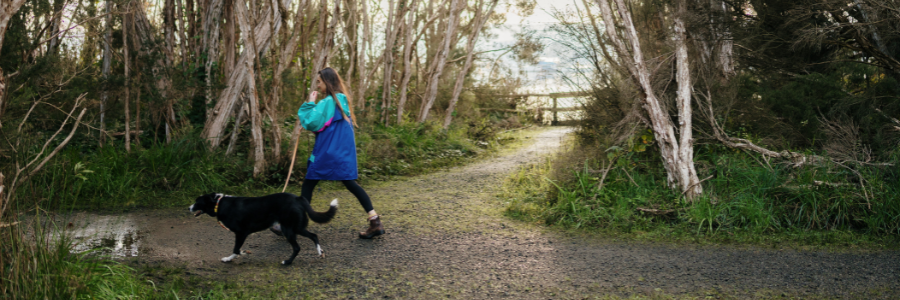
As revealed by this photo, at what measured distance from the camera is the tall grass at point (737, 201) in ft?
18.8

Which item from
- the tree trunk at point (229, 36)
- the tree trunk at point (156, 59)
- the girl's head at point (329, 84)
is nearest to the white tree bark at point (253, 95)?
the tree trunk at point (229, 36)

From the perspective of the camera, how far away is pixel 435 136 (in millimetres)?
12305

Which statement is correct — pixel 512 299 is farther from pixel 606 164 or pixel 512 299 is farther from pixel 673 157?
pixel 606 164

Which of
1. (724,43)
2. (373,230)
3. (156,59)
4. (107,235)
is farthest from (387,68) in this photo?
(107,235)

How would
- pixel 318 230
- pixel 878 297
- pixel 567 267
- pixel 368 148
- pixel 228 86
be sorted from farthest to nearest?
pixel 368 148 → pixel 228 86 → pixel 318 230 → pixel 567 267 → pixel 878 297

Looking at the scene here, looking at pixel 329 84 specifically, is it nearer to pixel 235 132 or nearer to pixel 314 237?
pixel 314 237

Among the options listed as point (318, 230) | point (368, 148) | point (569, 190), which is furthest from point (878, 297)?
point (368, 148)

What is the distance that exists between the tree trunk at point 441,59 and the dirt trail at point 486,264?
249 inches

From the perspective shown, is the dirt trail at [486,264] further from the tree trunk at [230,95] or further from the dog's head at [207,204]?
the tree trunk at [230,95]

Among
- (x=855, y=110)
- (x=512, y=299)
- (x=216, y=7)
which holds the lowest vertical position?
(x=512, y=299)

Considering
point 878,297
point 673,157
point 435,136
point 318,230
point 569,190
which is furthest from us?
point 435,136

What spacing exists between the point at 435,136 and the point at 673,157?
6.51m

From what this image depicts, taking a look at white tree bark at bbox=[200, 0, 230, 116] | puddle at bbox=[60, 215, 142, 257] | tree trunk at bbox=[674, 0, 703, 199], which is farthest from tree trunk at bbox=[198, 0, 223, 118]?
tree trunk at bbox=[674, 0, 703, 199]

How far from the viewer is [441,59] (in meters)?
12.4
